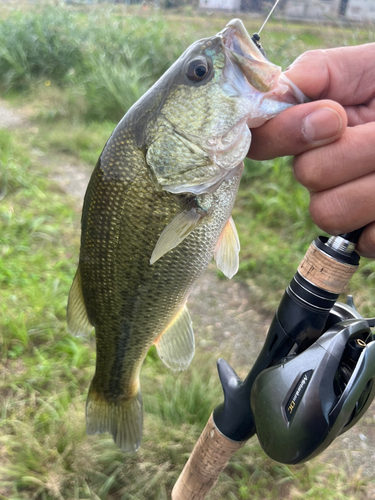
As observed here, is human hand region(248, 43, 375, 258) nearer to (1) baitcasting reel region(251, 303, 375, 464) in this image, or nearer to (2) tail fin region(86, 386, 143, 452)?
(1) baitcasting reel region(251, 303, 375, 464)

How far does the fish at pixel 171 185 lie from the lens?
3.54 ft

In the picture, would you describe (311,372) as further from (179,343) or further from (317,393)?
(179,343)

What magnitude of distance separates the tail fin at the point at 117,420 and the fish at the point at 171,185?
1.13ft

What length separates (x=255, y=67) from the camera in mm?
1014

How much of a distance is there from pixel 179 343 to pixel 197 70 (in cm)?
90

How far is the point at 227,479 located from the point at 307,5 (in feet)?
13.2

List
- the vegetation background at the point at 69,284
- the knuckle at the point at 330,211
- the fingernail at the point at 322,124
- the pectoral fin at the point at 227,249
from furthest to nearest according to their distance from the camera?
1. the vegetation background at the point at 69,284
2. the pectoral fin at the point at 227,249
3. the knuckle at the point at 330,211
4. the fingernail at the point at 322,124

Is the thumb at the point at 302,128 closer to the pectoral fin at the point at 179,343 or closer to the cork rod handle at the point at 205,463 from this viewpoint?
the pectoral fin at the point at 179,343

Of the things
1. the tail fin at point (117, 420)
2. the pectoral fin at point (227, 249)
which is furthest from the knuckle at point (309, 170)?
the tail fin at point (117, 420)

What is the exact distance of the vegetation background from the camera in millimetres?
1854

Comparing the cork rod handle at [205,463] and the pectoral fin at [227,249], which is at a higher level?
the pectoral fin at [227,249]

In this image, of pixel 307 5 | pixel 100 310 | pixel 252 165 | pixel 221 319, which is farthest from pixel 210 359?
Result: pixel 307 5

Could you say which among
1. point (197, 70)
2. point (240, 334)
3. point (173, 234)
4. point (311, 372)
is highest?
point (197, 70)

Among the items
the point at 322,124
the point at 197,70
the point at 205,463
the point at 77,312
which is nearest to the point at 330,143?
the point at 322,124
